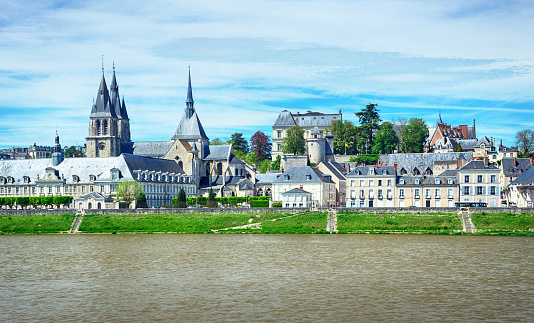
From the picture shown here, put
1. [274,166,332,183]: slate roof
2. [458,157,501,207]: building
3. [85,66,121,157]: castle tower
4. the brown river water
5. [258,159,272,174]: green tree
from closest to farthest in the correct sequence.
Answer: the brown river water → [458,157,501,207]: building → [274,166,332,183]: slate roof → [85,66,121,157]: castle tower → [258,159,272,174]: green tree

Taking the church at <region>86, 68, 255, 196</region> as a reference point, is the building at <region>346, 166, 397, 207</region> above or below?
below

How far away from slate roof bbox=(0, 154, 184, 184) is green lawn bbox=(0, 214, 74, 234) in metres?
18.2

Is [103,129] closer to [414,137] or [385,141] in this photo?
[385,141]

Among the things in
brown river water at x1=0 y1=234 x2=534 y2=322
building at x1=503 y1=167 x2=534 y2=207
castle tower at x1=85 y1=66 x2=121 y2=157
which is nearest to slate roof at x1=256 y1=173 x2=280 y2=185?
castle tower at x1=85 y1=66 x2=121 y2=157

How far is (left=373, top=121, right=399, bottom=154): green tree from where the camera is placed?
102125 millimetres

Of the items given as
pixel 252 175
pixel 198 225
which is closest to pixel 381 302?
pixel 198 225

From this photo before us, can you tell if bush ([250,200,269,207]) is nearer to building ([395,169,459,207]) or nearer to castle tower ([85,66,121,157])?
building ([395,169,459,207])

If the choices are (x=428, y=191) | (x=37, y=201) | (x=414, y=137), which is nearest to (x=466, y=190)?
(x=428, y=191)

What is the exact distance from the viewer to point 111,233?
60.3m

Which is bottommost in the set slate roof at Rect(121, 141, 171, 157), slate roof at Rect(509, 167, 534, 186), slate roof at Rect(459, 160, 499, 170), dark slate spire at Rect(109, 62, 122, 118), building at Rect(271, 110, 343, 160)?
slate roof at Rect(509, 167, 534, 186)

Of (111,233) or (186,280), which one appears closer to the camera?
(186,280)

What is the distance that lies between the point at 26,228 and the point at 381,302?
49263mm

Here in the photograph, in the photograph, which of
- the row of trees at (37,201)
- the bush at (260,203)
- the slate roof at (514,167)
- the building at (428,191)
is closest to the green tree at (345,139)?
the bush at (260,203)

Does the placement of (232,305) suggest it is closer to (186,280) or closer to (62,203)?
(186,280)
